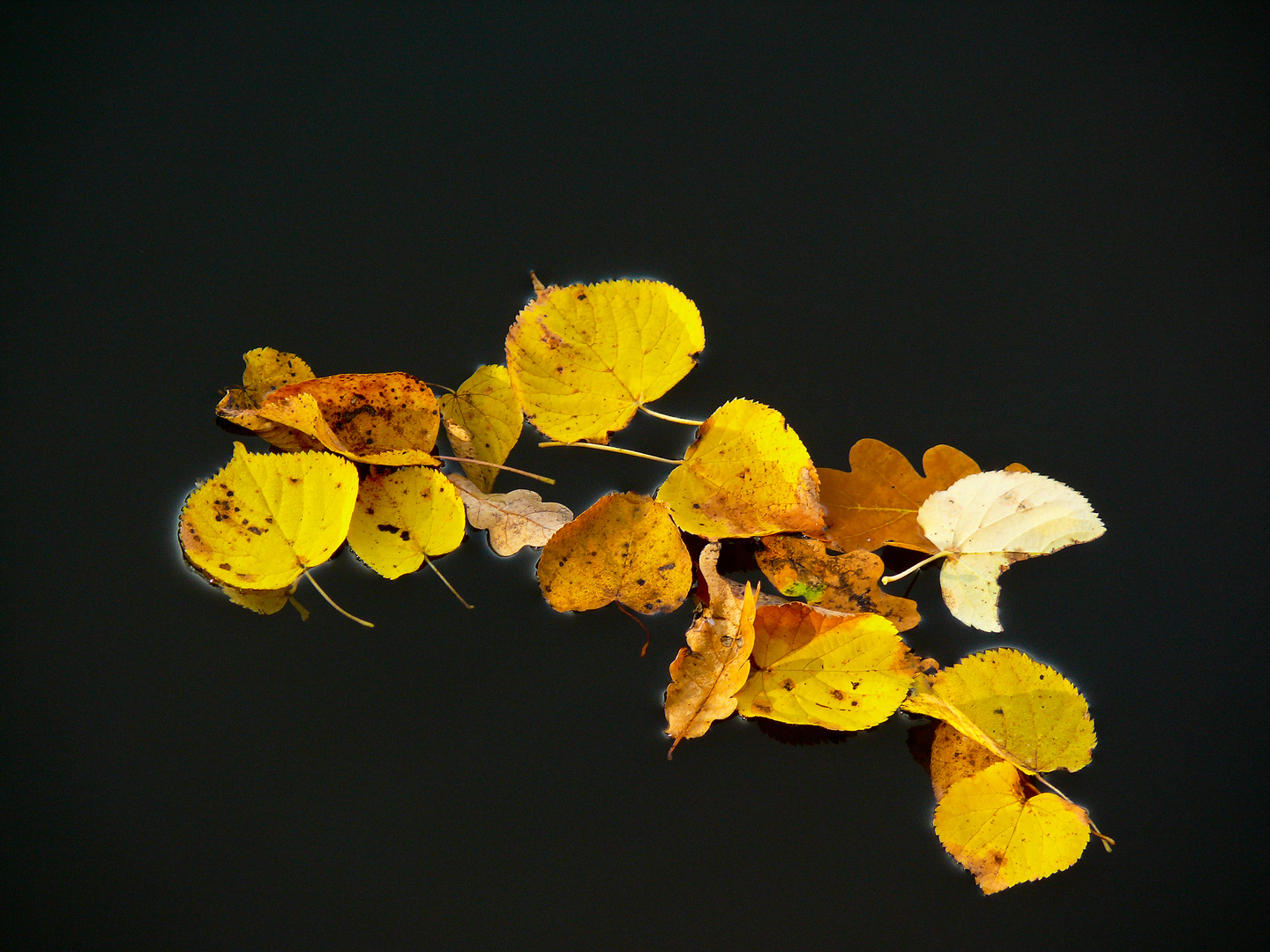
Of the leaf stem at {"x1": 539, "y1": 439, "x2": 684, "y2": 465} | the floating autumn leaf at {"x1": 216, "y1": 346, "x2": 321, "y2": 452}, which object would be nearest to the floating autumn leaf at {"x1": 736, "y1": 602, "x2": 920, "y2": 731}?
the leaf stem at {"x1": 539, "y1": 439, "x2": 684, "y2": 465}

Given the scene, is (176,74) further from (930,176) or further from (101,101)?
(930,176)

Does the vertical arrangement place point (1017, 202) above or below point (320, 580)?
above

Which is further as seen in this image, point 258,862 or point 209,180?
point 209,180

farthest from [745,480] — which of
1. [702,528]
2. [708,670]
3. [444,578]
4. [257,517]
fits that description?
[257,517]

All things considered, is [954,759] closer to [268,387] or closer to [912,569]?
[912,569]

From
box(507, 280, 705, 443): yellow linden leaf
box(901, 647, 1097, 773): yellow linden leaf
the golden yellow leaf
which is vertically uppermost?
box(507, 280, 705, 443): yellow linden leaf

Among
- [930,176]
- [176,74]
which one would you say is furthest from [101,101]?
[930,176]

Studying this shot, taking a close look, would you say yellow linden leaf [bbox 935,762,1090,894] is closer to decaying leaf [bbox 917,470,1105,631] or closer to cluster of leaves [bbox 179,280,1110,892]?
cluster of leaves [bbox 179,280,1110,892]
